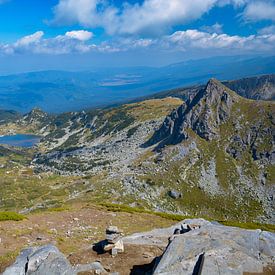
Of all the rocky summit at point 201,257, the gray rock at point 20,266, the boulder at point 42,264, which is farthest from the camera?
the gray rock at point 20,266

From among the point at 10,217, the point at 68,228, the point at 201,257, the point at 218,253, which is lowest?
the point at 68,228

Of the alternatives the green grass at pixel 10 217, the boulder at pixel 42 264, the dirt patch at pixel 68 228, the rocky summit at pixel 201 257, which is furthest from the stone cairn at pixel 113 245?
the green grass at pixel 10 217

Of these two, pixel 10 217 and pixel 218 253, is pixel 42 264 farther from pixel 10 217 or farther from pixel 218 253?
pixel 10 217

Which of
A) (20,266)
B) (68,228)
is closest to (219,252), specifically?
(20,266)

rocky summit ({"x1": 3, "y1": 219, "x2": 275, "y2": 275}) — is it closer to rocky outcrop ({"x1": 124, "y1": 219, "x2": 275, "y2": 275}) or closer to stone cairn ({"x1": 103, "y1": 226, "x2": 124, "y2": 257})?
rocky outcrop ({"x1": 124, "y1": 219, "x2": 275, "y2": 275})

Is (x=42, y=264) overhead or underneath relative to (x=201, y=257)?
underneath

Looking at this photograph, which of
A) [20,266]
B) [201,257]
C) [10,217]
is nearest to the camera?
[201,257]

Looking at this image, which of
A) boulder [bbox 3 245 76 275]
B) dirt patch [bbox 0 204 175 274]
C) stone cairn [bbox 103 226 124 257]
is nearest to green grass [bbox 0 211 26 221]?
dirt patch [bbox 0 204 175 274]

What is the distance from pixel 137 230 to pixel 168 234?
7.31 meters

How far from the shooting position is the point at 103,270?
78.9ft

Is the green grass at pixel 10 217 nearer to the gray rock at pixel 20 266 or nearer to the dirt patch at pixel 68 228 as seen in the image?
the dirt patch at pixel 68 228

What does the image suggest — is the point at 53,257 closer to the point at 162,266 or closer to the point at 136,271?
the point at 136,271

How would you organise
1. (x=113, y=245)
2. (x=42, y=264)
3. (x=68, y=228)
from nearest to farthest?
(x=42, y=264) < (x=113, y=245) < (x=68, y=228)

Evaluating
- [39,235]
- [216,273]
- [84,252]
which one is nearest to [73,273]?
[84,252]
